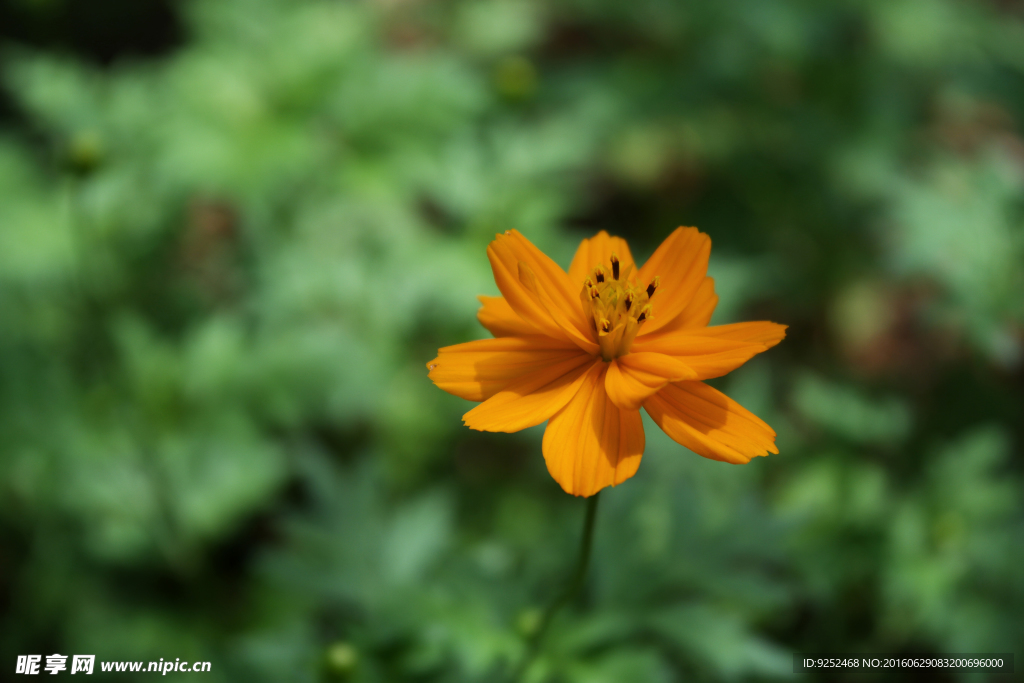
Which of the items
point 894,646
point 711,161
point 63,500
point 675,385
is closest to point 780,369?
point 711,161

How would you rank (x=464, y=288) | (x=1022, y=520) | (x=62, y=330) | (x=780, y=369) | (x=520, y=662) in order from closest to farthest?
(x=520, y=662)
(x=1022, y=520)
(x=464, y=288)
(x=62, y=330)
(x=780, y=369)

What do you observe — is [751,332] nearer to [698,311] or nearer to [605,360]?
[698,311]

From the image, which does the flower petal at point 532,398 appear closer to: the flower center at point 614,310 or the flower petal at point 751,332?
the flower center at point 614,310

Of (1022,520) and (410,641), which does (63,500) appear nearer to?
(410,641)

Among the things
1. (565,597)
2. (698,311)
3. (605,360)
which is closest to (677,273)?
(698,311)

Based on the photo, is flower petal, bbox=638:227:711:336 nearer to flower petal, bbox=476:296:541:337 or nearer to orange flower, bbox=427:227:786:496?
orange flower, bbox=427:227:786:496

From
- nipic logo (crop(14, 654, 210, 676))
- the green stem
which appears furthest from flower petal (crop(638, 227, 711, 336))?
nipic logo (crop(14, 654, 210, 676))
